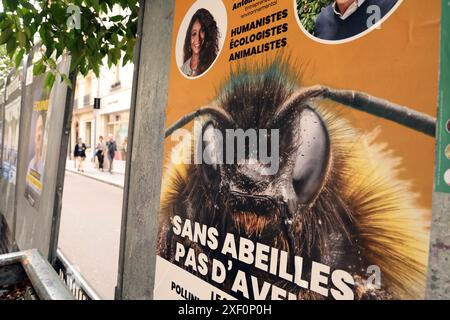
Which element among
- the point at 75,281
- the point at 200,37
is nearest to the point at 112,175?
the point at 75,281

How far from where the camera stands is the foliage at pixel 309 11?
3.75 ft

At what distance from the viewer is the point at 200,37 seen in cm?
163

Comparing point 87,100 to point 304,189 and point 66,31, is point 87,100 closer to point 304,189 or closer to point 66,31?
point 66,31

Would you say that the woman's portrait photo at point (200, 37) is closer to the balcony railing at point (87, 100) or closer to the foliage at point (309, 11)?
the foliage at point (309, 11)

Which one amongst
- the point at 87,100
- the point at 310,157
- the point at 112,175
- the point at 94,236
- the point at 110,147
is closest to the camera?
the point at 310,157

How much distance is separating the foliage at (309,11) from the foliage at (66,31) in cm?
161

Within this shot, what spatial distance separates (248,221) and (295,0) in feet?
2.45

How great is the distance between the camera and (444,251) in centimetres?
85

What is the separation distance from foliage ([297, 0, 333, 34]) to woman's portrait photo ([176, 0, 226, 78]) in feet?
1.26

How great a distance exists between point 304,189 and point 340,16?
0.50 metres

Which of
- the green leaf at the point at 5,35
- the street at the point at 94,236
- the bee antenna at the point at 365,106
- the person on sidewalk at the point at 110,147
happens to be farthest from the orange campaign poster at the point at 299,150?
the person on sidewalk at the point at 110,147

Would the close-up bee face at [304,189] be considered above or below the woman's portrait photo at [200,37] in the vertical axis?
below

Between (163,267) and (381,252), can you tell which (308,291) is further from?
(163,267)
